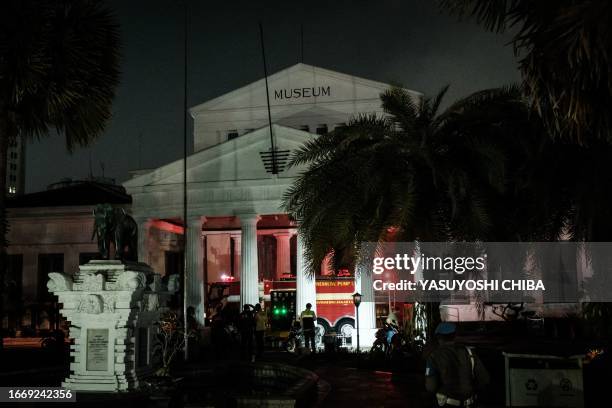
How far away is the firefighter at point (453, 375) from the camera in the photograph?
6656mm

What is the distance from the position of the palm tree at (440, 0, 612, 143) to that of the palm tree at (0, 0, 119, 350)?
1062 centimetres

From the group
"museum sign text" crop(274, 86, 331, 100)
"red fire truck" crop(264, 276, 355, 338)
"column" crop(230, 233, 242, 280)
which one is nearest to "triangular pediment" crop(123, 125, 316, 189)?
"red fire truck" crop(264, 276, 355, 338)

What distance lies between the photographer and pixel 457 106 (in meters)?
13.8

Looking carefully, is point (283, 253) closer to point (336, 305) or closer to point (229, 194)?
point (229, 194)

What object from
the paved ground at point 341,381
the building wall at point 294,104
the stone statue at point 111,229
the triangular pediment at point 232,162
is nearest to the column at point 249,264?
the triangular pediment at point 232,162

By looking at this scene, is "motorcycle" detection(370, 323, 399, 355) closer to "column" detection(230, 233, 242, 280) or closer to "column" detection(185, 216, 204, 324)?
"column" detection(185, 216, 204, 324)

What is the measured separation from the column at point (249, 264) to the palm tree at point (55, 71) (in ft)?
59.8

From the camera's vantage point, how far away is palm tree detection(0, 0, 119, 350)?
46.9 ft

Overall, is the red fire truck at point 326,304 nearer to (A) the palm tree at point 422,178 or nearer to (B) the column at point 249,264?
(B) the column at point 249,264

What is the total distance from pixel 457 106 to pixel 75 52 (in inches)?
324

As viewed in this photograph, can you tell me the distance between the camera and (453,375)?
668 cm

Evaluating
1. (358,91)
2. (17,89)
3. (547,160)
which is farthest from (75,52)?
(358,91)

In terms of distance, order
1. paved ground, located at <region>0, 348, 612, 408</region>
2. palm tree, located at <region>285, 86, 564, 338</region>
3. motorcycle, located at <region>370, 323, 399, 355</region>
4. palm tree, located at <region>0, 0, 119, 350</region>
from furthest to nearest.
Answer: motorcycle, located at <region>370, 323, 399, 355</region>, palm tree, located at <region>0, 0, 119, 350</region>, palm tree, located at <region>285, 86, 564, 338</region>, paved ground, located at <region>0, 348, 612, 408</region>

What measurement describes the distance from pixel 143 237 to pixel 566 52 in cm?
3321
